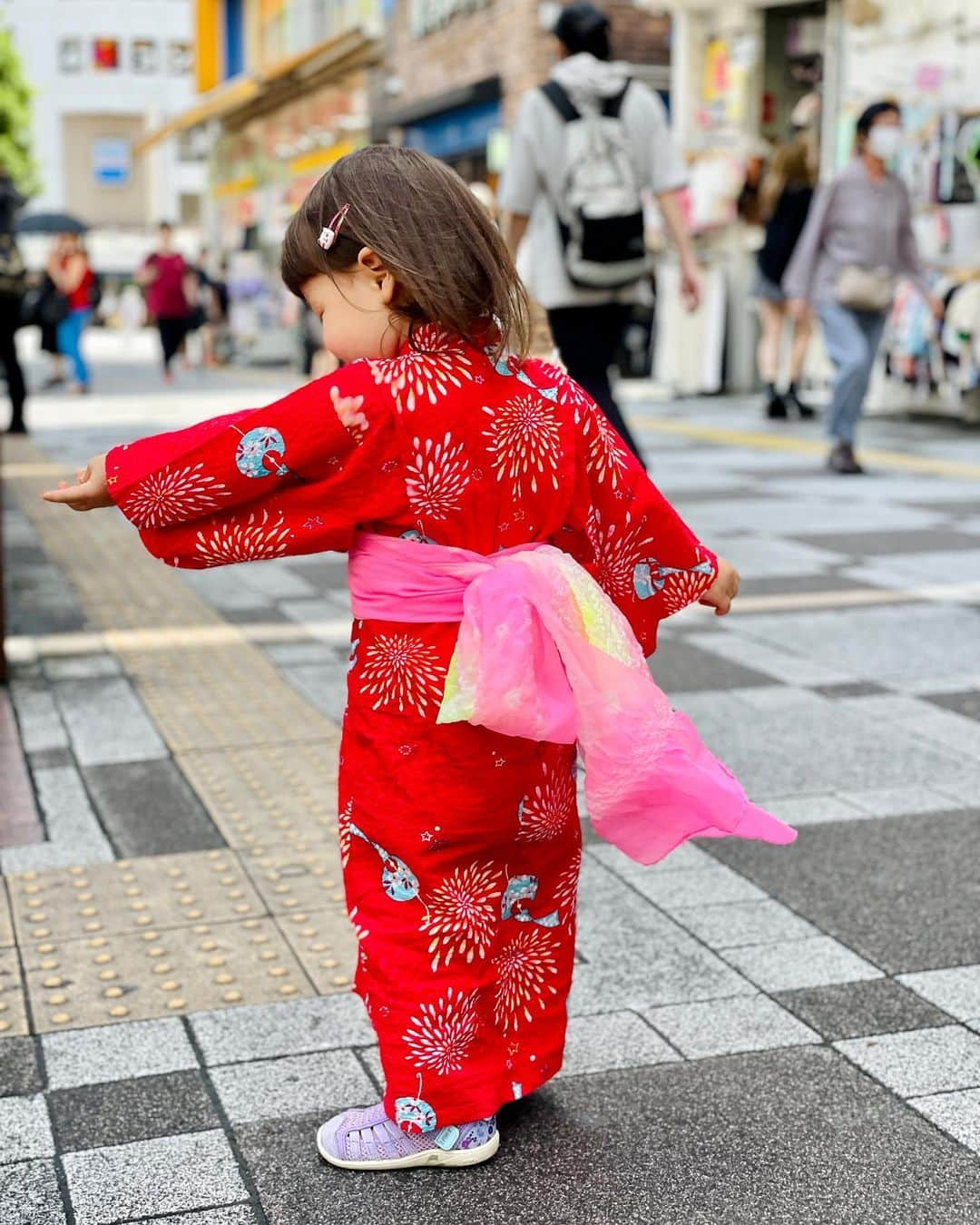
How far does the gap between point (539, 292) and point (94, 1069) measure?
431 cm

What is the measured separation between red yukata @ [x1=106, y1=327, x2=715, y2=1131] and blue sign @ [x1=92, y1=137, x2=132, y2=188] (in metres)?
71.5

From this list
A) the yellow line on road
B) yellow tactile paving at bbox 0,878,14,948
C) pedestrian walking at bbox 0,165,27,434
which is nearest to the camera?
yellow tactile paving at bbox 0,878,14,948

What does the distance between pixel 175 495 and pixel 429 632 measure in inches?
14.1

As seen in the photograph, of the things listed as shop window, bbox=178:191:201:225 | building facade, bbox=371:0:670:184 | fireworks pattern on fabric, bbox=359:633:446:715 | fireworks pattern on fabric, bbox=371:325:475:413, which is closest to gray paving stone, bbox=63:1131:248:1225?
fireworks pattern on fabric, bbox=359:633:446:715

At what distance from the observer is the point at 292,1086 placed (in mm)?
2391

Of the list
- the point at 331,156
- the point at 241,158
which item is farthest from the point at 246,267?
the point at 241,158

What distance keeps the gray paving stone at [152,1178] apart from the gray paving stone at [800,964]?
0.97 meters

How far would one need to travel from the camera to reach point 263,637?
5.38m

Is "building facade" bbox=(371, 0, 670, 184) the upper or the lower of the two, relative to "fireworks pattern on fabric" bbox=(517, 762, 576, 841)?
upper

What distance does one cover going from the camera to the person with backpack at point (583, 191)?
20.3 ft

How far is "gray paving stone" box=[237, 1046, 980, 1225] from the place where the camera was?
2.07m

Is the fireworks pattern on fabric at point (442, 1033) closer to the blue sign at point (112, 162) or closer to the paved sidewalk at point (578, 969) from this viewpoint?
the paved sidewalk at point (578, 969)

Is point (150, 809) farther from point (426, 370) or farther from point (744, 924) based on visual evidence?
point (426, 370)

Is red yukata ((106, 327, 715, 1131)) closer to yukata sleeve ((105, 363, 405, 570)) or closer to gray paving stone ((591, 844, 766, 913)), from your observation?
yukata sleeve ((105, 363, 405, 570))
